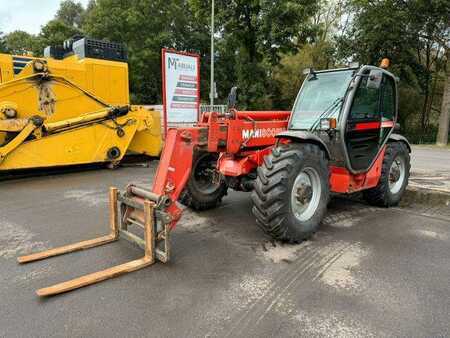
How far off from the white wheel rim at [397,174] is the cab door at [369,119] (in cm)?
64

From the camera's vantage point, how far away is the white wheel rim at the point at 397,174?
18.0 ft

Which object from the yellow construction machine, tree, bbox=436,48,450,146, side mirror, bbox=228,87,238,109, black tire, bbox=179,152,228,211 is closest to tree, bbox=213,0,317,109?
tree, bbox=436,48,450,146

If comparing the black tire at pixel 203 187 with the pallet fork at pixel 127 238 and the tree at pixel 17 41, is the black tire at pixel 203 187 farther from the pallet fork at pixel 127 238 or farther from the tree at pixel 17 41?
the tree at pixel 17 41

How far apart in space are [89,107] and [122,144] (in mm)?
1199

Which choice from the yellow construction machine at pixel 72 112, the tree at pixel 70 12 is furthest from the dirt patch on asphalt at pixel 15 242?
the tree at pixel 70 12

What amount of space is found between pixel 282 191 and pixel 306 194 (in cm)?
60

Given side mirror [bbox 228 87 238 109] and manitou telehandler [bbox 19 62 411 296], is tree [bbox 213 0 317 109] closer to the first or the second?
manitou telehandler [bbox 19 62 411 296]

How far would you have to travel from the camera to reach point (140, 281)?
3006 mm

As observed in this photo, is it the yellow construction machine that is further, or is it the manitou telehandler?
the yellow construction machine

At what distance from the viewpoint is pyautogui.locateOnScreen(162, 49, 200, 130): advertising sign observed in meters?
8.55

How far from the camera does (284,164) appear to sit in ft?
11.6

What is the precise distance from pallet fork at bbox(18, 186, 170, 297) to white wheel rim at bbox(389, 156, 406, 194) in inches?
154

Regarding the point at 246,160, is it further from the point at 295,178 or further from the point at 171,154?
the point at 171,154

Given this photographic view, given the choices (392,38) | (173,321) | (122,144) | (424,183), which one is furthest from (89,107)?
(392,38)
